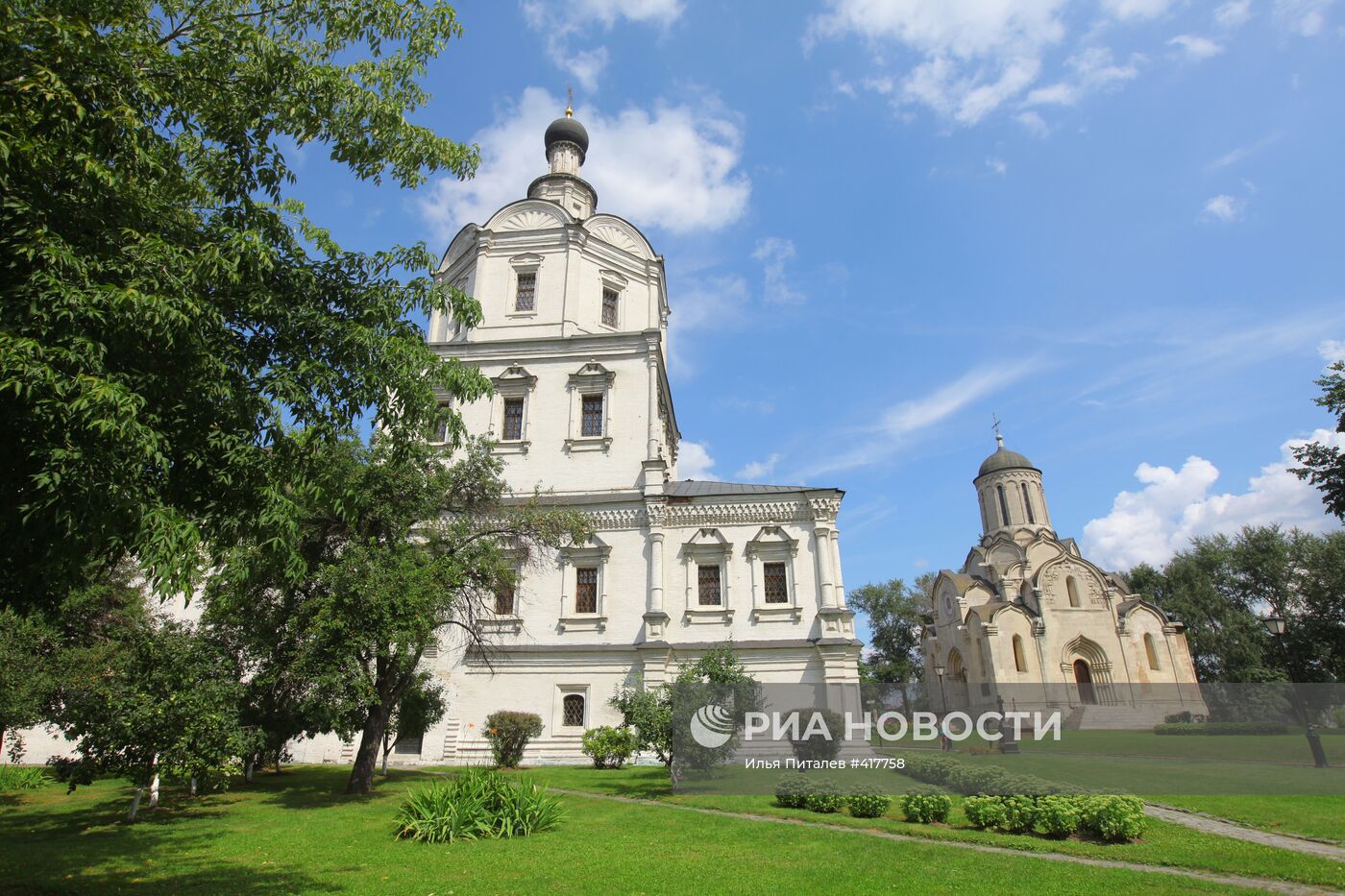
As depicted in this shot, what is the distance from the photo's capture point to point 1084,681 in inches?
1484

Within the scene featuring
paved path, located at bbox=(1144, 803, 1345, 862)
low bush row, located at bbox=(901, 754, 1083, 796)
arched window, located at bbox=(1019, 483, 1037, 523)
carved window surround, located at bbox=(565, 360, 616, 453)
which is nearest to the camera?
paved path, located at bbox=(1144, 803, 1345, 862)

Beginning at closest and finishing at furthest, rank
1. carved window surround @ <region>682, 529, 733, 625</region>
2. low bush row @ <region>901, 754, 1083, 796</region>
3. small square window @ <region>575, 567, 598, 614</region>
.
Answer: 1. low bush row @ <region>901, 754, 1083, 796</region>
2. carved window surround @ <region>682, 529, 733, 625</region>
3. small square window @ <region>575, 567, 598, 614</region>

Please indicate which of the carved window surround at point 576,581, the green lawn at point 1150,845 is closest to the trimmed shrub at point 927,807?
the green lawn at point 1150,845

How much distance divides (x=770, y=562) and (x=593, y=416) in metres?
8.21

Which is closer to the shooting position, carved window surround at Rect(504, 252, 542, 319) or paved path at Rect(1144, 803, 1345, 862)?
paved path at Rect(1144, 803, 1345, 862)

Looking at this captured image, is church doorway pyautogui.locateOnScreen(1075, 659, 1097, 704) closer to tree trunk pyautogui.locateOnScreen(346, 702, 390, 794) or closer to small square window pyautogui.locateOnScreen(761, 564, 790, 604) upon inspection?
small square window pyautogui.locateOnScreen(761, 564, 790, 604)

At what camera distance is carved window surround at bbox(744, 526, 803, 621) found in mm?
22500

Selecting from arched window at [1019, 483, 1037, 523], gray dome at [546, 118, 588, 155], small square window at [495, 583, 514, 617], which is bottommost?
small square window at [495, 583, 514, 617]

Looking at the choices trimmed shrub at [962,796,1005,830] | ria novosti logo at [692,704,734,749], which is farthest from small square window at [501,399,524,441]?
trimmed shrub at [962,796,1005,830]

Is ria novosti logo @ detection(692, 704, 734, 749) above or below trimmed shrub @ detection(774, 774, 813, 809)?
above

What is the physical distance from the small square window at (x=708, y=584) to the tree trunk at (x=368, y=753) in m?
10.5

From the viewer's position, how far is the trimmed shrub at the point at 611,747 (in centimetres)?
2012

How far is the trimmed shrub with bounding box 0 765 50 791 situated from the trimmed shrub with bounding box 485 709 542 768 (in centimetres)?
1056

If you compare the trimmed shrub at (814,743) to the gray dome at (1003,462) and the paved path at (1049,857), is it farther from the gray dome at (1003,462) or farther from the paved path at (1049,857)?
the gray dome at (1003,462)
